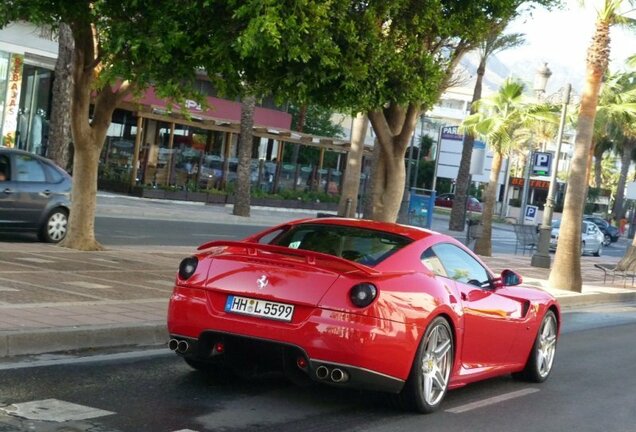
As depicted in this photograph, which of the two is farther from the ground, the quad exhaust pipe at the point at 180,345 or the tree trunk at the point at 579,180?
the tree trunk at the point at 579,180

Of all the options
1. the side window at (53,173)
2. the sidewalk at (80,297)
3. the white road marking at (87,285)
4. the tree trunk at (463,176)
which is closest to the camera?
the sidewalk at (80,297)

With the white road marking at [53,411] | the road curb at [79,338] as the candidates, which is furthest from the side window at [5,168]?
the white road marking at [53,411]

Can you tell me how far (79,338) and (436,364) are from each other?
3219 millimetres

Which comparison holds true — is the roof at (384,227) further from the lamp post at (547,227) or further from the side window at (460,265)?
the lamp post at (547,227)

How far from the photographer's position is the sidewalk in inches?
357

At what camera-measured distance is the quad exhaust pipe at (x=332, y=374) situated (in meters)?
7.35

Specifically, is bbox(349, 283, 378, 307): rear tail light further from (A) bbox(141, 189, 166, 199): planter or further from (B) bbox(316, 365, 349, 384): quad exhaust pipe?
(A) bbox(141, 189, 166, 199): planter

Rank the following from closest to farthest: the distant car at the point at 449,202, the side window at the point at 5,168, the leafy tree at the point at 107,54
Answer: the leafy tree at the point at 107,54 → the side window at the point at 5,168 → the distant car at the point at 449,202

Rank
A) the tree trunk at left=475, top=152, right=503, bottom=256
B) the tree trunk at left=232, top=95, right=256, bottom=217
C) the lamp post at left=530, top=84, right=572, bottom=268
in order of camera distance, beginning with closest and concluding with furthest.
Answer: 1. the lamp post at left=530, top=84, right=572, bottom=268
2. the tree trunk at left=475, top=152, right=503, bottom=256
3. the tree trunk at left=232, top=95, right=256, bottom=217

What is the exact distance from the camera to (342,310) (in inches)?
288

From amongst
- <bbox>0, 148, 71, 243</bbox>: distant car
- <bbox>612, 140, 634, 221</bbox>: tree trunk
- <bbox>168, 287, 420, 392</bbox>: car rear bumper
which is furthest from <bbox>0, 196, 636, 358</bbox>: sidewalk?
<bbox>612, 140, 634, 221</bbox>: tree trunk

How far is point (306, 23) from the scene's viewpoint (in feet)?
41.8

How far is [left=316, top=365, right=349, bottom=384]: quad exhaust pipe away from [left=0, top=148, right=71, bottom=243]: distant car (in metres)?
11.2

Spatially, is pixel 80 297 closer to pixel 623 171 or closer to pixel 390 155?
pixel 390 155
